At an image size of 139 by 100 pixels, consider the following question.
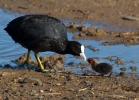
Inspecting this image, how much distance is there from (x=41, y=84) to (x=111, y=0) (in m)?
8.41

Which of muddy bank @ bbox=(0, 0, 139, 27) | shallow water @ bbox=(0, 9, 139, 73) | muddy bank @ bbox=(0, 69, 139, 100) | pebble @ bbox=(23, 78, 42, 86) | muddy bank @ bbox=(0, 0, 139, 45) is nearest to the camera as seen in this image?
muddy bank @ bbox=(0, 69, 139, 100)

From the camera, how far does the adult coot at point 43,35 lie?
9.63 m

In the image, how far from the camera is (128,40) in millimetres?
12391

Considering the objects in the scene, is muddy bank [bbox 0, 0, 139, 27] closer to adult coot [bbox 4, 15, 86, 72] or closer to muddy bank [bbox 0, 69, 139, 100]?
adult coot [bbox 4, 15, 86, 72]

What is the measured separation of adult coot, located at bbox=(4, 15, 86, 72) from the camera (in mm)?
9633

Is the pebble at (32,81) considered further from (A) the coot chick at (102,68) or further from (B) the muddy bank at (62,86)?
(A) the coot chick at (102,68)

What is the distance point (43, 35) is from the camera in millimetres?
9594

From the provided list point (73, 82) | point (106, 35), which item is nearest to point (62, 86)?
point (73, 82)

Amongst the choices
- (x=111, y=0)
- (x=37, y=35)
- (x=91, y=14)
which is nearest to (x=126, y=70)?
(x=37, y=35)

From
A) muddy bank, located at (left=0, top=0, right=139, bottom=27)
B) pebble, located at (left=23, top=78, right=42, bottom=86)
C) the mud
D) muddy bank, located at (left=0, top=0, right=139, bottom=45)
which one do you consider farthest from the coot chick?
muddy bank, located at (left=0, top=0, right=139, bottom=27)

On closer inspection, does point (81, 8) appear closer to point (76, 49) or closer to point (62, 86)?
point (76, 49)

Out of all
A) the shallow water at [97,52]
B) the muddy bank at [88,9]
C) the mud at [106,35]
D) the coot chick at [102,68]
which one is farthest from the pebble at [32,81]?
the muddy bank at [88,9]

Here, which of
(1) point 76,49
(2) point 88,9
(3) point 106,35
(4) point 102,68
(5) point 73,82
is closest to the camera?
(5) point 73,82

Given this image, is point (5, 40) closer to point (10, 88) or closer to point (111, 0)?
point (10, 88)
